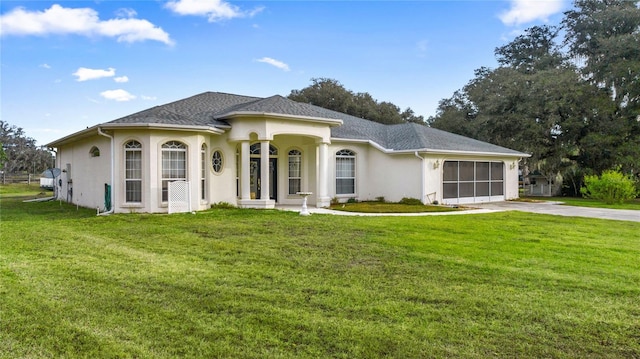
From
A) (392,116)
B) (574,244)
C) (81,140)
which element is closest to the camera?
(574,244)

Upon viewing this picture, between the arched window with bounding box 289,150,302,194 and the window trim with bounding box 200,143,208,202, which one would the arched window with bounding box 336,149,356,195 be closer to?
the arched window with bounding box 289,150,302,194

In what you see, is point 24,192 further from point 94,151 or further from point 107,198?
point 107,198

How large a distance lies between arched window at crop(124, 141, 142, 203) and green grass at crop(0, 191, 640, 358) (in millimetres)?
4081

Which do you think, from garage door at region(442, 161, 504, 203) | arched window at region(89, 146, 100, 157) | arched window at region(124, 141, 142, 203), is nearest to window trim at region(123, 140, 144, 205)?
arched window at region(124, 141, 142, 203)

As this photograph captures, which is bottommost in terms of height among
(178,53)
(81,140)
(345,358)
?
(345,358)

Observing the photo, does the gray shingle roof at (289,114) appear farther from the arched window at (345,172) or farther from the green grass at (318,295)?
the green grass at (318,295)

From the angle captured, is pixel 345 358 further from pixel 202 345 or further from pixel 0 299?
pixel 0 299

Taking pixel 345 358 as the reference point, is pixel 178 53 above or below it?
above

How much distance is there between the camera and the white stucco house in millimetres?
13227

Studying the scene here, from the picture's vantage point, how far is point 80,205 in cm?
1730

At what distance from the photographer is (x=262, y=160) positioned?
1456 centimetres

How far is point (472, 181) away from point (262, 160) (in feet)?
33.1

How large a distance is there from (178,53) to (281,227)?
10.8 metres

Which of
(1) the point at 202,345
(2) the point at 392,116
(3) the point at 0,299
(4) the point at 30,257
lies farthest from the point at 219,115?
(2) the point at 392,116
